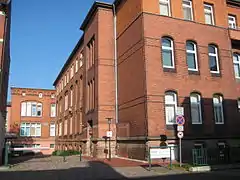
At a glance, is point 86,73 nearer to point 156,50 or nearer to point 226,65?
point 156,50

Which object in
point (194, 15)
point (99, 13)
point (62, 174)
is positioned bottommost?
point (62, 174)

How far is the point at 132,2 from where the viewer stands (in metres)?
21.4

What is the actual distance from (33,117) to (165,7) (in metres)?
40.7

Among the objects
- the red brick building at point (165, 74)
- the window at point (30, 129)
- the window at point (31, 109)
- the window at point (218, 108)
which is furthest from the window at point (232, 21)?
the window at point (30, 129)

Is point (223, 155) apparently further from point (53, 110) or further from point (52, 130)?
point (53, 110)

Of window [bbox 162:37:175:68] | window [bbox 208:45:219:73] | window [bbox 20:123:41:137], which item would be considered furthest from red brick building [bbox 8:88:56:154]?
window [bbox 208:45:219:73]

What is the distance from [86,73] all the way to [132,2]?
399 inches

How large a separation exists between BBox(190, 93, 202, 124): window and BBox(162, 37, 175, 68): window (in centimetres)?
277

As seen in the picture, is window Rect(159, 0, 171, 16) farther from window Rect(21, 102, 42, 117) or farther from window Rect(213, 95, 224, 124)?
window Rect(21, 102, 42, 117)

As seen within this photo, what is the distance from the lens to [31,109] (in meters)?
53.8

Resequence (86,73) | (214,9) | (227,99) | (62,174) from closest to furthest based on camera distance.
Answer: (62,174), (227,99), (214,9), (86,73)

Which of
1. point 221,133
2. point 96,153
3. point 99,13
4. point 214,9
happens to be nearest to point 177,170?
point 221,133

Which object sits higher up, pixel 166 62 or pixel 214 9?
pixel 214 9

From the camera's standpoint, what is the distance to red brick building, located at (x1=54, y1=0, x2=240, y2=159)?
18.5 m
